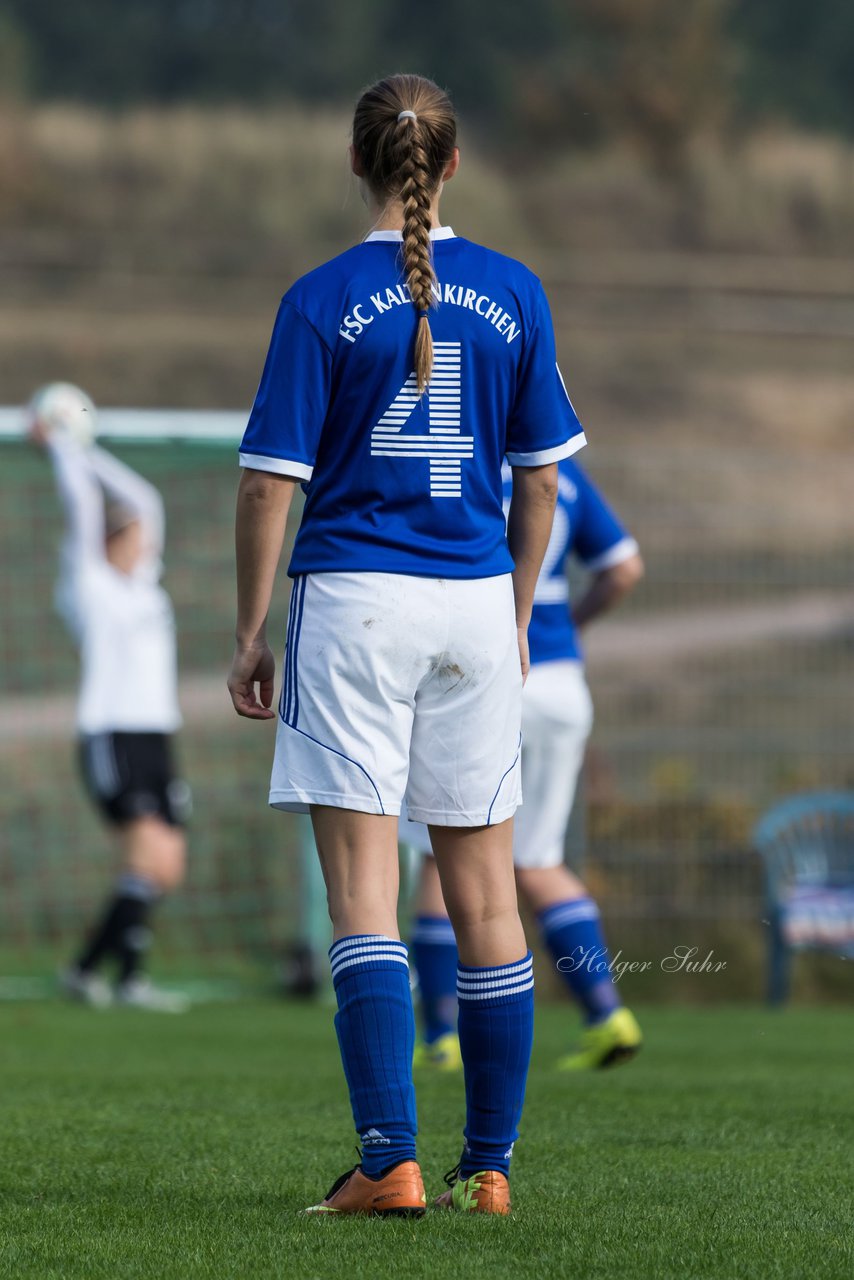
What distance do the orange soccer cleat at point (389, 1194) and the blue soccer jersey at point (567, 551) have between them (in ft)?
9.15

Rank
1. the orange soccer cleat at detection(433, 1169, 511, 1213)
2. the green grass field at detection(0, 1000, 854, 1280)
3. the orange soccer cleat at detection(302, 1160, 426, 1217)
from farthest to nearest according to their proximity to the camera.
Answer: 1. the orange soccer cleat at detection(433, 1169, 511, 1213)
2. the orange soccer cleat at detection(302, 1160, 426, 1217)
3. the green grass field at detection(0, 1000, 854, 1280)

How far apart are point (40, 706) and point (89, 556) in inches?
92.8

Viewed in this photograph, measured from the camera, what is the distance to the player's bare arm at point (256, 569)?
3092mm

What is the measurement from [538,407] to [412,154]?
1.55ft

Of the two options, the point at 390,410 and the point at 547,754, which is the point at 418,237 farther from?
the point at 547,754

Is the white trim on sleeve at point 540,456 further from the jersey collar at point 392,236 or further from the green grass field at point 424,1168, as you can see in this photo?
the green grass field at point 424,1168

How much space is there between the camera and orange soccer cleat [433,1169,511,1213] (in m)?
3.13

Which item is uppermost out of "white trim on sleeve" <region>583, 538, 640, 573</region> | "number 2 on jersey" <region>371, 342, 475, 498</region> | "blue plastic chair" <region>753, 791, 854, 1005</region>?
"number 2 on jersey" <region>371, 342, 475, 498</region>

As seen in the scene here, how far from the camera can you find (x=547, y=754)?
233 inches

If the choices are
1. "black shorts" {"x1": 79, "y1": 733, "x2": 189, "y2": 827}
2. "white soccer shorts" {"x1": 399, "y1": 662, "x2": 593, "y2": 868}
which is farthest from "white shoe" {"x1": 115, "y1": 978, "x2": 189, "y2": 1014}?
"white soccer shorts" {"x1": 399, "y1": 662, "x2": 593, "y2": 868}

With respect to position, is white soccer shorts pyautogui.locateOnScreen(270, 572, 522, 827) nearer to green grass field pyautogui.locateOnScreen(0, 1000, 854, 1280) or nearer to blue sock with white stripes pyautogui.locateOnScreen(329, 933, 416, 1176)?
blue sock with white stripes pyautogui.locateOnScreen(329, 933, 416, 1176)

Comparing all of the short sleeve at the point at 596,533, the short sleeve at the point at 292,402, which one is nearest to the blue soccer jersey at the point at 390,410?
the short sleeve at the point at 292,402

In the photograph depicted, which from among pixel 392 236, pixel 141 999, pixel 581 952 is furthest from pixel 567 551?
pixel 141 999

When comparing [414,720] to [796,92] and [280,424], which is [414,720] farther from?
[796,92]
